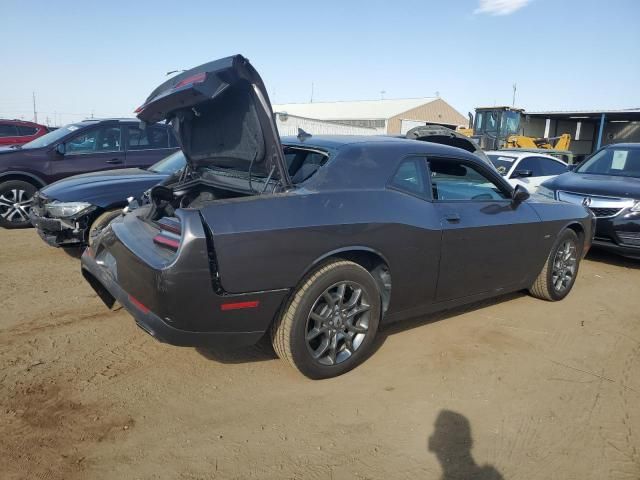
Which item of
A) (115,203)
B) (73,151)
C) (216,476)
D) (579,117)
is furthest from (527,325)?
(579,117)

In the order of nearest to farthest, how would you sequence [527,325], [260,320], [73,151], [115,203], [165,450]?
[165,450] → [260,320] → [527,325] → [115,203] → [73,151]

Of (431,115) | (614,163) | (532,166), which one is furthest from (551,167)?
(431,115)

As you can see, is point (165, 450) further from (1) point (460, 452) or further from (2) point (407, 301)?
(2) point (407, 301)

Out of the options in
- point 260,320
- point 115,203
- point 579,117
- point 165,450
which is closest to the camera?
point 165,450

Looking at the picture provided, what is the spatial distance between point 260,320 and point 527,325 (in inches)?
104

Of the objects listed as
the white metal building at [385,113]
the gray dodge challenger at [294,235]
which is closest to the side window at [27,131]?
the gray dodge challenger at [294,235]

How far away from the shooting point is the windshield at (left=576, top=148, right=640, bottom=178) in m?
7.27

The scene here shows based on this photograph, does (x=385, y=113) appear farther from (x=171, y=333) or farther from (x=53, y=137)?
(x=171, y=333)

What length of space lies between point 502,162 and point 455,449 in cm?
765

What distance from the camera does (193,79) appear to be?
298 centimetres

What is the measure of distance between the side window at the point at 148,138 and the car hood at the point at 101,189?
2028 mm

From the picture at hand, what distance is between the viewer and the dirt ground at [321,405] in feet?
7.96

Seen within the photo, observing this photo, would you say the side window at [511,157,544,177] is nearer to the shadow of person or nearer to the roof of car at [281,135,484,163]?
the roof of car at [281,135,484,163]

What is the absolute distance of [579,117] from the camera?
25.2m
